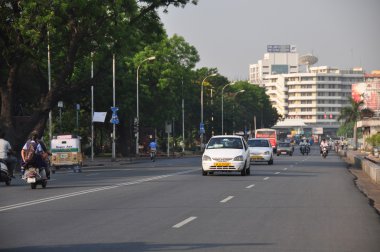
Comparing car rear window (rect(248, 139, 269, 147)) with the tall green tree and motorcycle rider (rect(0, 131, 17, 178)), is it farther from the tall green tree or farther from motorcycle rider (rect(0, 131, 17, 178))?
motorcycle rider (rect(0, 131, 17, 178))

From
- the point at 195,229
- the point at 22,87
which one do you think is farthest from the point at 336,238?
the point at 22,87

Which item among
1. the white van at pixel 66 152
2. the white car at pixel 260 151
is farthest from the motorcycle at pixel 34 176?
the white car at pixel 260 151

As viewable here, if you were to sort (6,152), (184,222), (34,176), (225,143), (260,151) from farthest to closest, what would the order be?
(260,151) → (225,143) → (6,152) → (34,176) → (184,222)

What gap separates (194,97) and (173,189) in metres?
83.7

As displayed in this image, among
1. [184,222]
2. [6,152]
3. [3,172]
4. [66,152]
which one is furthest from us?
[66,152]

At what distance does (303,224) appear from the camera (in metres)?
14.8

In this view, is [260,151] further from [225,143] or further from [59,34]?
[225,143]

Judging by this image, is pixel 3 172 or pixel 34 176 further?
pixel 3 172

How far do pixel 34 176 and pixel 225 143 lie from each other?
10680 mm

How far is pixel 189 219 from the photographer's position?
51.2 ft

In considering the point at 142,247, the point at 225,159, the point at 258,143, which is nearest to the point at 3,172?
the point at 225,159

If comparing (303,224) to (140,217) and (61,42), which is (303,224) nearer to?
(140,217)

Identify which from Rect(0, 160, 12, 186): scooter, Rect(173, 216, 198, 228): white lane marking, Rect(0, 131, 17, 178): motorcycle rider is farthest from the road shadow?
Rect(0, 131, 17, 178): motorcycle rider

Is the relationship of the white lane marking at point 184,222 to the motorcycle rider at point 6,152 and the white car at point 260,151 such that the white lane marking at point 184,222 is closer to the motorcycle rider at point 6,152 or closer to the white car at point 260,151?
the motorcycle rider at point 6,152
